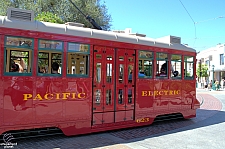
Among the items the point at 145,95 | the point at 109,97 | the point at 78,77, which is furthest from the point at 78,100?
the point at 145,95

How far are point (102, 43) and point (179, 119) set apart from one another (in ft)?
16.0

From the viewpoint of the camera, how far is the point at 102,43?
6.61 meters

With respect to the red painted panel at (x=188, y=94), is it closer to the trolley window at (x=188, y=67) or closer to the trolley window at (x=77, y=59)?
the trolley window at (x=188, y=67)

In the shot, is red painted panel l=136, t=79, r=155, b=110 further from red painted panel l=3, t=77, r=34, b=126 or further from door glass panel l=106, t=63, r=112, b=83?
red painted panel l=3, t=77, r=34, b=126

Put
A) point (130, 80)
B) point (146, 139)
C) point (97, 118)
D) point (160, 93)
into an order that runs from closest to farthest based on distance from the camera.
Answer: point (146, 139) → point (97, 118) → point (130, 80) → point (160, 93)

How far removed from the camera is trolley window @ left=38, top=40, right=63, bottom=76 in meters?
5.70

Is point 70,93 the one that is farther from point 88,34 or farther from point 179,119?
point 179,119

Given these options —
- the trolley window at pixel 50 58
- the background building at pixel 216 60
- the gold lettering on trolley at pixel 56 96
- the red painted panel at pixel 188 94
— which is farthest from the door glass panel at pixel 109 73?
the background building at pixel 216 60

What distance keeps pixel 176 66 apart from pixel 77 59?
164 inches

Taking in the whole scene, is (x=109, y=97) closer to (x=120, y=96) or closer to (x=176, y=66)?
(x=120, y=96)

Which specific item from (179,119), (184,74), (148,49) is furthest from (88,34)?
(179,119)

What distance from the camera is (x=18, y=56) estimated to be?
5.60 meters

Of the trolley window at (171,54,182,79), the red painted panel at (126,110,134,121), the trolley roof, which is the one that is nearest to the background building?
the trolley window at (171,54,182,79)

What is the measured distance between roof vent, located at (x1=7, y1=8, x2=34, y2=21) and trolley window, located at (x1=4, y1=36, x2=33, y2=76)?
1.78 feet
